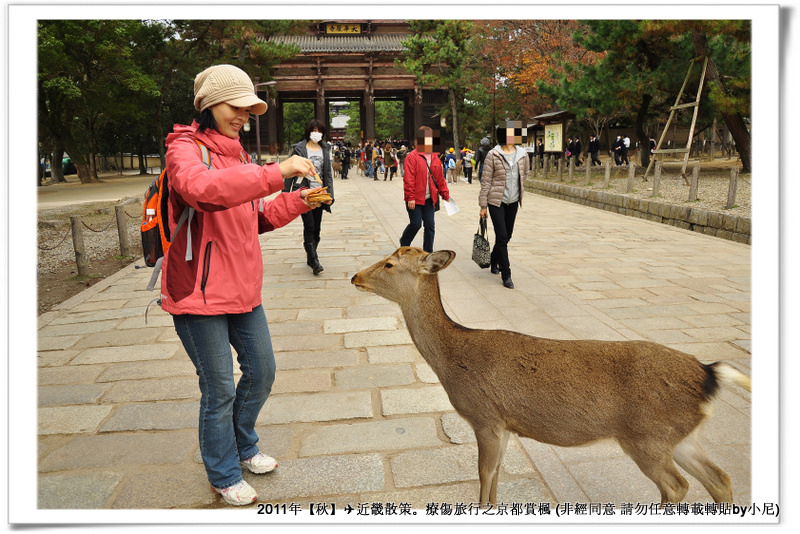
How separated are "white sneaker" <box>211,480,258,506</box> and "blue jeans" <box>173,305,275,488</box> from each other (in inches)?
1.0

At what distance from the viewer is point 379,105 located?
200 feet

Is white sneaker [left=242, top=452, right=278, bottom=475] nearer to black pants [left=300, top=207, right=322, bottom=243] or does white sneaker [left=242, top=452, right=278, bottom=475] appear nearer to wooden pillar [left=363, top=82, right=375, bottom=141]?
black pants [left=300, top=207, right=322, bottom=243]

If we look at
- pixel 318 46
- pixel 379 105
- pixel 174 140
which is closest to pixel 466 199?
pixel 174 140

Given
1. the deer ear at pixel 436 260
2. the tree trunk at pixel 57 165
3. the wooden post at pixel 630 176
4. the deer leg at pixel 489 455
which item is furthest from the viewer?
the tree trunk at pixel 57 165

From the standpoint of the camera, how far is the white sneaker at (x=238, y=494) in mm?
2379

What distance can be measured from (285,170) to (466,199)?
1489 cm

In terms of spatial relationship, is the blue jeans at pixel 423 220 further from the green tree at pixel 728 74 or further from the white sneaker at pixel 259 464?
the green tree at pixel 728 74

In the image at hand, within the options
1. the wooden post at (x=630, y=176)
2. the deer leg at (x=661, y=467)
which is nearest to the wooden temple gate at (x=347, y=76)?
the wooden post at (x=630, y=176)

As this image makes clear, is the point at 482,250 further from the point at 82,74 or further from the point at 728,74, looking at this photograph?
the point at 82,74

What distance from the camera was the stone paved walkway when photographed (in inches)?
101

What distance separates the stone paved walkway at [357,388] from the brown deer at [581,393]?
1.17ft

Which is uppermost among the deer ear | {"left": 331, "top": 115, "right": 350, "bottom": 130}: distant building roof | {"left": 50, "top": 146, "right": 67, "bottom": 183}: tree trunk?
{"left": 331, "top": 115, "right": 350, "bottom": 130}: distant building roof

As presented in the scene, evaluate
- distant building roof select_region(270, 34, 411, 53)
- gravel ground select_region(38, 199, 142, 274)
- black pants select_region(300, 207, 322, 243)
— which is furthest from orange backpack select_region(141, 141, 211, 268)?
distant building roof select_region(270, 34, 411, 53)
